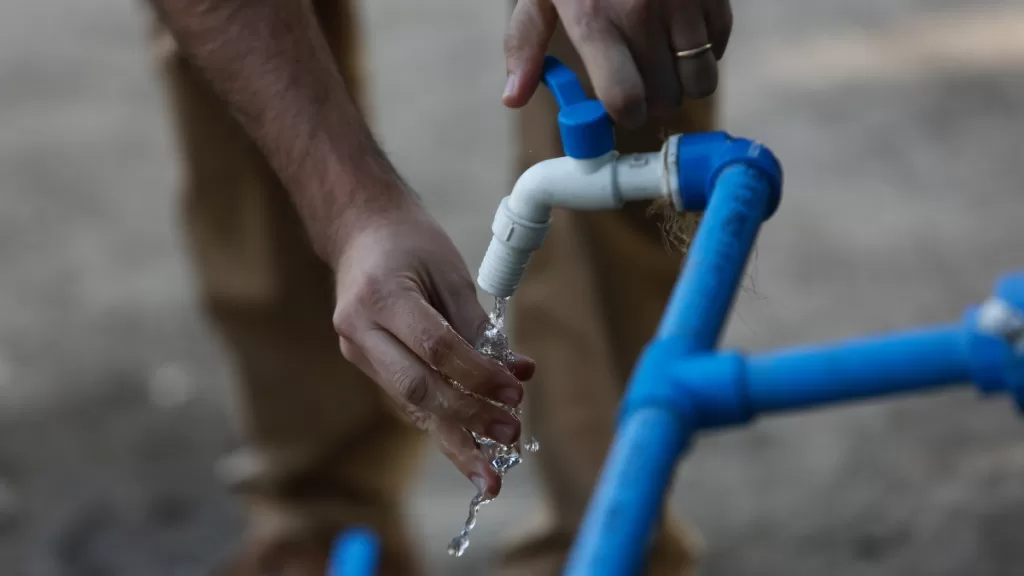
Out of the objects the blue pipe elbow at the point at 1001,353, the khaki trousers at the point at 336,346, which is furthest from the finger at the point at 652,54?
the khaki trousers at the point at 336,346

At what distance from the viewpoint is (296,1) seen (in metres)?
0.67

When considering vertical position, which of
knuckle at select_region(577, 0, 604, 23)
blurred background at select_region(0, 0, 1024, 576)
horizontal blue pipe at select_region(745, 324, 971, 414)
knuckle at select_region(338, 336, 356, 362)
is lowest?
blurred background at select_region(0, 0, 1024, 576)

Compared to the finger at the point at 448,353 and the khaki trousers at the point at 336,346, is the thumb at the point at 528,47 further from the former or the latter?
the khaki trousers at the point at 336,346

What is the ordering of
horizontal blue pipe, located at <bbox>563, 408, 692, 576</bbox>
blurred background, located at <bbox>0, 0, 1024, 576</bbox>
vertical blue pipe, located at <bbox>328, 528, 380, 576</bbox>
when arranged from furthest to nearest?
blurred background, located at <bbox>0, 0, 1024, 576</bbox>
vertical blue pipe, located at <bbox>328, 528, 380, 576</bbox>
horizontal blue pipe, located at <bbox>563, 408, 692, 576</bbox>

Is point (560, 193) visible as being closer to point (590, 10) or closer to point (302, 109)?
point (590, 10)

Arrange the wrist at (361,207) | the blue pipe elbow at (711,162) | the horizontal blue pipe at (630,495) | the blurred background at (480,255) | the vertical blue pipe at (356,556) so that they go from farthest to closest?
the blurred background at (480,255) < the vertical blue pipe at (356,556) < the wrist at (361,207) < the blue pipe elbow at (711,162) < the horizontal blue pipe at (630,495)

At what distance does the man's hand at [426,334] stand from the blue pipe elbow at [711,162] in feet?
0.39

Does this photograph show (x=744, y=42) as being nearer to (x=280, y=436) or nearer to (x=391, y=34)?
(x=391, y=34)

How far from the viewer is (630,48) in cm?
53

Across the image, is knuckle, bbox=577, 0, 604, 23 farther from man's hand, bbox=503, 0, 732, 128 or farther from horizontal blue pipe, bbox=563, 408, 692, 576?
horizontal blue pipe, bbox=563, 408, 692, 576

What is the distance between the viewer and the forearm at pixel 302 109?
0.63m

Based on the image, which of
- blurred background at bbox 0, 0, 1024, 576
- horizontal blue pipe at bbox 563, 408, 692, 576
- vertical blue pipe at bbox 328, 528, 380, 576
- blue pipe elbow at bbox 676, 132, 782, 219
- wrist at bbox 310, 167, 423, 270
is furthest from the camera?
blurred background at bbox 0, 0, 1024, 576

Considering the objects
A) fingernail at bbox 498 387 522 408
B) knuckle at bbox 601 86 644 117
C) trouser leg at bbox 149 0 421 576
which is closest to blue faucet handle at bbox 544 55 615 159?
knuckle at bbox 601 86 644 117

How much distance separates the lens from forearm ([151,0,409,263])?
0.63 metres
